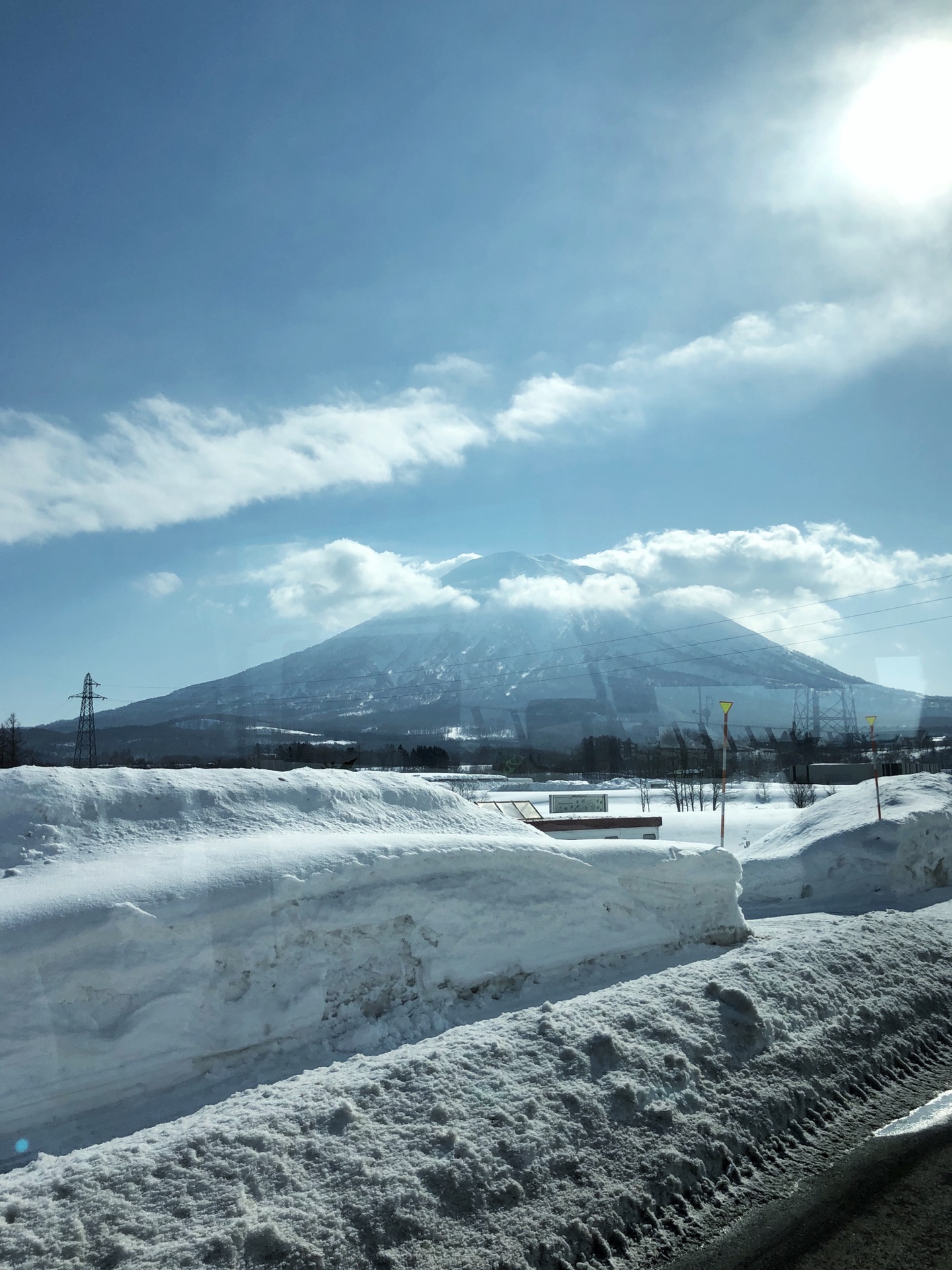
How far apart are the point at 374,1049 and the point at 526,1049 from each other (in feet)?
Result: 3.81

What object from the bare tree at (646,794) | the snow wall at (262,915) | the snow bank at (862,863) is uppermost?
the snow wall at (262,915)

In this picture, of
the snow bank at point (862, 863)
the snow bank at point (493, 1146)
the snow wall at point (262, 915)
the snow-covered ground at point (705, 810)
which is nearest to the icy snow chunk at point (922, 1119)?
the snow bank at point (493, 1146)

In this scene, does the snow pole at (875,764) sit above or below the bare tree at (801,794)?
above

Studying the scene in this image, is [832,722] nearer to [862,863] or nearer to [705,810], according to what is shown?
[705,810]

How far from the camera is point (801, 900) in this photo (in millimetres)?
12289

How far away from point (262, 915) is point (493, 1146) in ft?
7.34

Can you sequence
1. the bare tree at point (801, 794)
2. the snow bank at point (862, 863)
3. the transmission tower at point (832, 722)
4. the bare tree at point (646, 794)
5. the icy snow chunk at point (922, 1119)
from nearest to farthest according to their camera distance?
the icy snow chunk at point (922, 1119)
the snow bank at point (862, 863)
the bare tree at point (801, 794)
the bare tree at point (646, 794)
the transmission tower at point (832, 722)

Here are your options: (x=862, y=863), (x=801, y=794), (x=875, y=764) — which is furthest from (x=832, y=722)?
(x=862, y=863)

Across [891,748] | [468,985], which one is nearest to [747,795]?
[891,748]

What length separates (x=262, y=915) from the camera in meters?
5.43

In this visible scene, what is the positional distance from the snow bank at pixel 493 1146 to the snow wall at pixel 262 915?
689 millimetres

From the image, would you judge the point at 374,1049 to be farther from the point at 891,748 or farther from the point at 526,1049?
the point at 891,748

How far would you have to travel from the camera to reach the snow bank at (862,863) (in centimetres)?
1227

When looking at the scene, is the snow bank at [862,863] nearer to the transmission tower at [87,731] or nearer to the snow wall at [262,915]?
the snow wall at [262,915]
